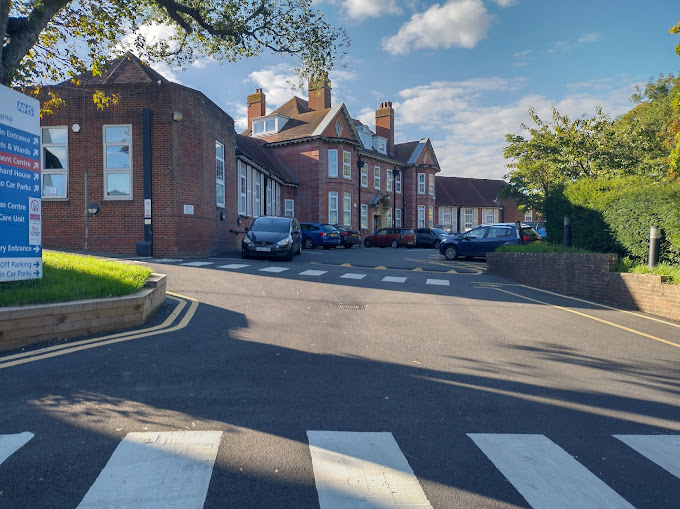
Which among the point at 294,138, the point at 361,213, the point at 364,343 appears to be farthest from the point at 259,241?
the point at 361,213

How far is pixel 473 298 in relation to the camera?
10.5 metres

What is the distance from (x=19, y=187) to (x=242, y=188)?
1890 centimetres

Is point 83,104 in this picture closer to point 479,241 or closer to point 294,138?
point 479,241

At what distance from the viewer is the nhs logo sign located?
679 cm

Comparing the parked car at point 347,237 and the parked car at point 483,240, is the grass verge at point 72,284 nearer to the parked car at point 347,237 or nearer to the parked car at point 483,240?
the parked car at point 483,240

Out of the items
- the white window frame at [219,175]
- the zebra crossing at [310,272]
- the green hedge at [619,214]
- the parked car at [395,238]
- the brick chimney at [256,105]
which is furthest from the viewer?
the brick chimney at [256,105]

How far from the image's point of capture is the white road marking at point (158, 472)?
261cm

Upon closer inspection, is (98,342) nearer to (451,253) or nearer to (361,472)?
(361,472)

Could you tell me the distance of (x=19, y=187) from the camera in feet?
22.4

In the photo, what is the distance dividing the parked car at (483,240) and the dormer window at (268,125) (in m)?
25.2

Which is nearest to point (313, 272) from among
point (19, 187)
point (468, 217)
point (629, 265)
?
point (629, 265)

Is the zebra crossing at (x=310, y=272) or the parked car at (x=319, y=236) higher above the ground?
the parked car at (x=319, y=236)

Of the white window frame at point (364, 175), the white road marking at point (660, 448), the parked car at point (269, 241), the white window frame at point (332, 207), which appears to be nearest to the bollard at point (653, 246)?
the white road marking at point (660, 448)

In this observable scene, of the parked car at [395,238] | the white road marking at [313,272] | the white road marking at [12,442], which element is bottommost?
the white road marking at [12,442]
